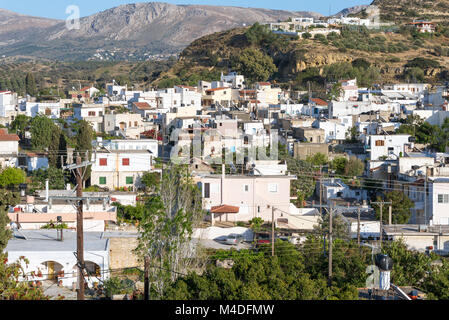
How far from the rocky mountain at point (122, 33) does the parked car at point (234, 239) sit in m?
78.7

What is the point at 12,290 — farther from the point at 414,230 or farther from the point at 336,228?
the point at 414,230

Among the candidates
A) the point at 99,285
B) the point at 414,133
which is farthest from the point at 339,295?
the point at 414,133

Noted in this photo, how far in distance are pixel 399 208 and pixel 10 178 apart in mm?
12050

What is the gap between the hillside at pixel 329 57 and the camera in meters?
52.3

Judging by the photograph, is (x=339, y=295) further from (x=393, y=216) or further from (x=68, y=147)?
(x=68, y=147)

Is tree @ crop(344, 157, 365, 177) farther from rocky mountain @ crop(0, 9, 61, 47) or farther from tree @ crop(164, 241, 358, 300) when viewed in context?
rocky mountain @ crop(0, 9, 61, 47)

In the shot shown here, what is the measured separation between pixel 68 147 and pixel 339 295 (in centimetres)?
1791

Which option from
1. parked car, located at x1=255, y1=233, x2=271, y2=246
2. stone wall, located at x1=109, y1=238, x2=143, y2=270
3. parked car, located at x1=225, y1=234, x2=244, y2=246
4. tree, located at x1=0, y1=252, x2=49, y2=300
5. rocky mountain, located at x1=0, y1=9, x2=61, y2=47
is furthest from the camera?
rocky mountain, located at x1=0, y1=9, x2=61, y2=47

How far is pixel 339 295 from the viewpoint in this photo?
10.3 metres

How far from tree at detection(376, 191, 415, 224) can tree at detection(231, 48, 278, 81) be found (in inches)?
1214

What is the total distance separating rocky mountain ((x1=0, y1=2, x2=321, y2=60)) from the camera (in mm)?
118875

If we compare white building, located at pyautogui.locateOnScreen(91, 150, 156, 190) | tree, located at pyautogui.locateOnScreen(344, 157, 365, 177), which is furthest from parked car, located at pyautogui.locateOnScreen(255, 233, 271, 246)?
tree, located at pyautogui.locateOnScreen(344, 157, 365, 177)

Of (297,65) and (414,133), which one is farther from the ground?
(297,65)

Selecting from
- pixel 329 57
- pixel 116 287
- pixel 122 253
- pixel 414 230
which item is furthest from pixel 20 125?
pixel 329 57
